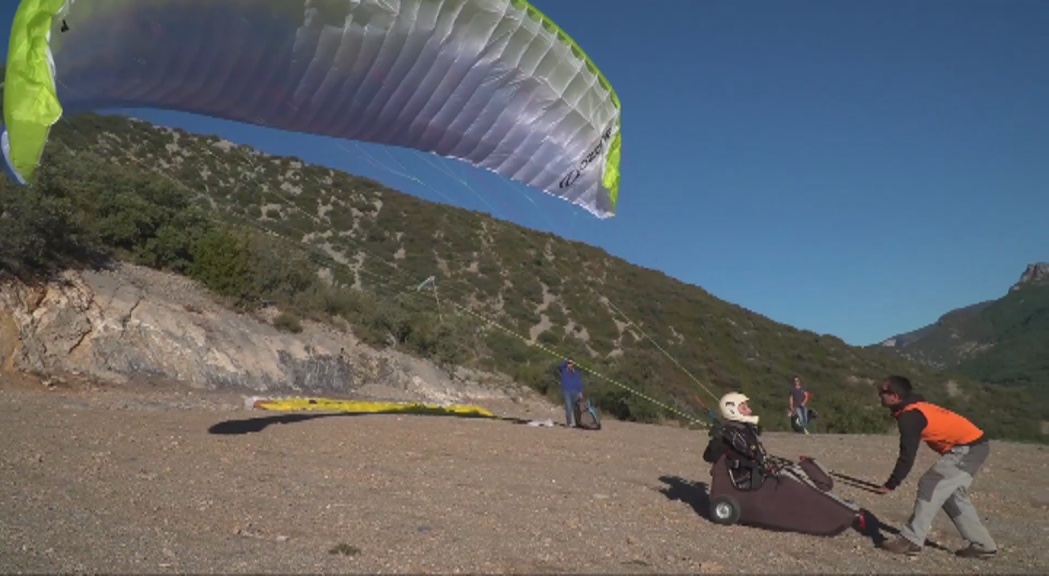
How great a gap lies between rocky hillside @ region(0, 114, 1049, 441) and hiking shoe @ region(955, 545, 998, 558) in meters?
2.14

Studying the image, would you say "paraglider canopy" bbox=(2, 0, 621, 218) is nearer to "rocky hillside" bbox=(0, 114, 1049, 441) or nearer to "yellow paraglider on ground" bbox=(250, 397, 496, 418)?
"rocky hillside" bbox=(0, 114, 1049, 441)

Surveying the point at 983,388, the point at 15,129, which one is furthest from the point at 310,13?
the point at 983,388

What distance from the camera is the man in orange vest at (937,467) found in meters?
5.36

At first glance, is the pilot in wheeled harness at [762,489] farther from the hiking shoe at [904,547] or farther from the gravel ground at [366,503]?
the hiking shoe at [904,547]

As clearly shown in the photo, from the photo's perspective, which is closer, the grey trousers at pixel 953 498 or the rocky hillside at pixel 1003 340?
the grey trousers at pixel 953 498

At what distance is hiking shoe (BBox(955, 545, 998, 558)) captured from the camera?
538 centimetres

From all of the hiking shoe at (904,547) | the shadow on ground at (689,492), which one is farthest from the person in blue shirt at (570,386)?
the hiking shoe at (904,547)

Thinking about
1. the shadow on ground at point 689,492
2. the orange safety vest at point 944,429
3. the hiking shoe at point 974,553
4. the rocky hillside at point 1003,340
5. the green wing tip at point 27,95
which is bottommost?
the shadow on ground at point 689,492

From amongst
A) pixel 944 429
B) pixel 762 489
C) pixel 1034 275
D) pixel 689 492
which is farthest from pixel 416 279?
pixel 1034 275

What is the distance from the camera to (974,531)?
5.42 m

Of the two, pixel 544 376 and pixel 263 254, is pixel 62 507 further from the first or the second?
pixel 544 376

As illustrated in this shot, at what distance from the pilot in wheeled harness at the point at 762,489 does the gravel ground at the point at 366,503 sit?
0.42ft

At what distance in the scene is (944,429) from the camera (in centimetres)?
553

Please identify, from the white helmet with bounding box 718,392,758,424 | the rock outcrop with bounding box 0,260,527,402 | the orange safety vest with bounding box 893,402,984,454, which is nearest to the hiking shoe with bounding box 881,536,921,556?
the orange safety vest with bounding box 893,402,984,454
